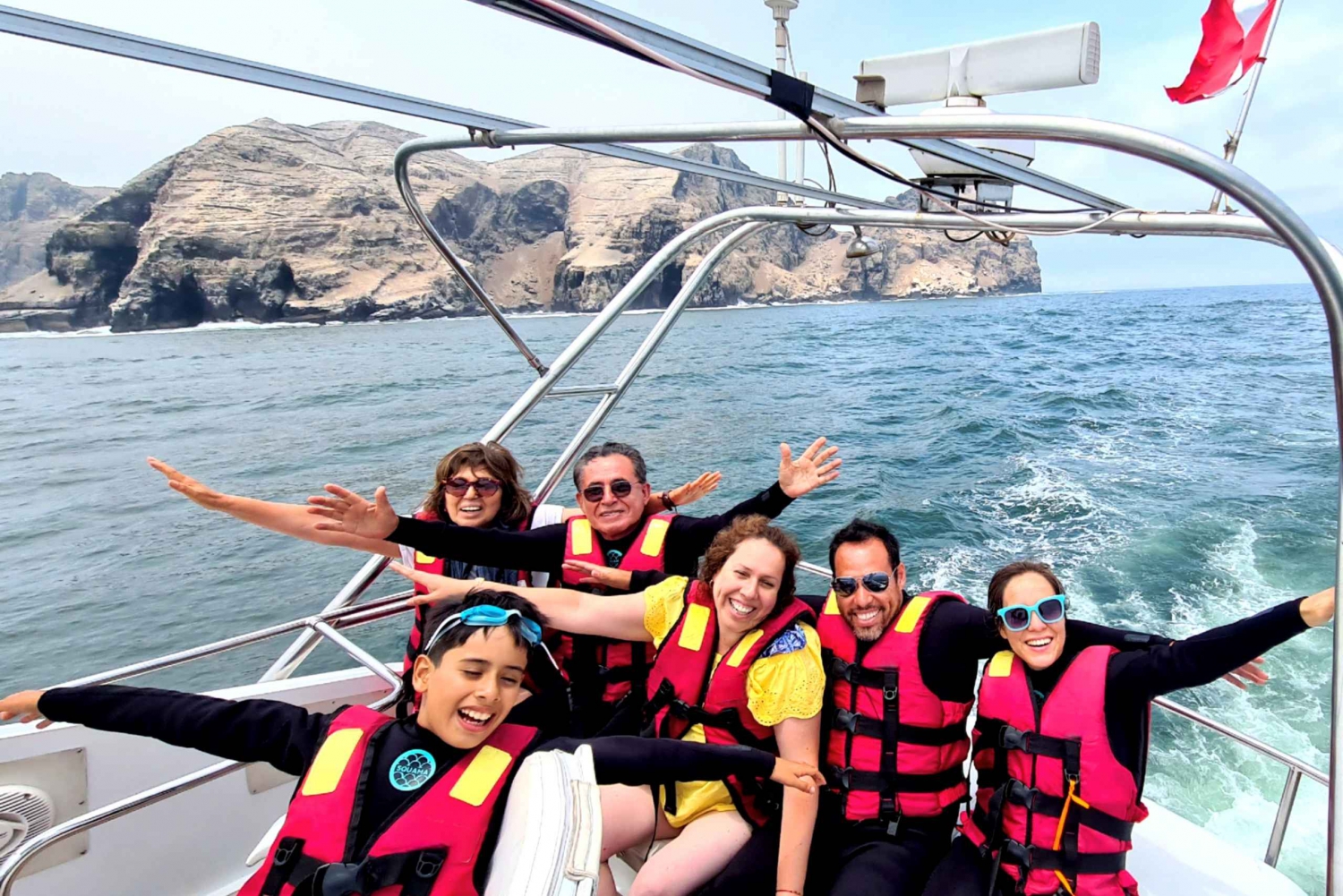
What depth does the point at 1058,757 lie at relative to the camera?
177 centimetres

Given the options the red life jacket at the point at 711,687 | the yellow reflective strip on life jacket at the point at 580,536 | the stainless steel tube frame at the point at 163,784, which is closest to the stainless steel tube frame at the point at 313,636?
the stainless steel tube frame at the point at 163,784

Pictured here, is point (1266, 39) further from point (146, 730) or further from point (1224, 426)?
Answer: point (1224, 426)

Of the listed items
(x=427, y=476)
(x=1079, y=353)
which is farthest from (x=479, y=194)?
(x=427, y=476)

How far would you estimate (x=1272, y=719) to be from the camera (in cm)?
452

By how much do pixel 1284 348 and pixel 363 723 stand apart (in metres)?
24.5

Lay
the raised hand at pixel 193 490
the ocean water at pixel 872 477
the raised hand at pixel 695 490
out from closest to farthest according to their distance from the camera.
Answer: the raised hand at pixel 193 490, the raised hand at pixel 695 490, the ocean water at pixel 872 477

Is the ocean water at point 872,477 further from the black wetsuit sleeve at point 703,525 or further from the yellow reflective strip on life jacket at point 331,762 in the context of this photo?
the yellow reflective strip on life jacket at point 331,762

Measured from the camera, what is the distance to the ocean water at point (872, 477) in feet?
19.0

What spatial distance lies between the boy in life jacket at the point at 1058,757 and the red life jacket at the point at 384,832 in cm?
109

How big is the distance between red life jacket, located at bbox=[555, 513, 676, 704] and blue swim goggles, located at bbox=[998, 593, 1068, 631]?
1.03 m

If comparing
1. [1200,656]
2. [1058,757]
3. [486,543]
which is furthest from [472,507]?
[1200,656]

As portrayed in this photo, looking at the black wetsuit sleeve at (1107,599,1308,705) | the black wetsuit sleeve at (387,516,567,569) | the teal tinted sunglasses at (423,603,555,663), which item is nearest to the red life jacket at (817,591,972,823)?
the black wetsuit sleeve at (1107,599,1308,705)

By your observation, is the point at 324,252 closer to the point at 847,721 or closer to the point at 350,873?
the point at 847,721

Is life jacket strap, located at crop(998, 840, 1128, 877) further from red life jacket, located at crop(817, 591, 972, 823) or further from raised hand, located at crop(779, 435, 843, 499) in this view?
raised hand, located at crop(779, 435, 843, 499)
